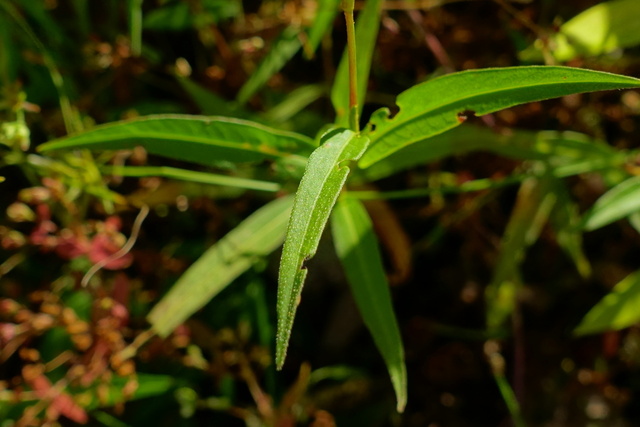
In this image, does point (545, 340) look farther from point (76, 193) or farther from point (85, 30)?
point (85, 30)

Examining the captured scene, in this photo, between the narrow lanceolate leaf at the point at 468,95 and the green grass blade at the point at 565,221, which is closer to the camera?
the narrow lanceolate leaf at the point at 468,95

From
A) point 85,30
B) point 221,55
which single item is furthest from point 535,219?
point 85,30

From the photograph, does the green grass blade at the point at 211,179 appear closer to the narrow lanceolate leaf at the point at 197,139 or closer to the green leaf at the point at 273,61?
the narrow lanceolate leaf at the point at 197,139

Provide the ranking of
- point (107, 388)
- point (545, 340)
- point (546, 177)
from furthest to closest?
point (545, 340) < point (546, 177) < point (107, 388)

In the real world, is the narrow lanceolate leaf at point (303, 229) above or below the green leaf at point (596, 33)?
below

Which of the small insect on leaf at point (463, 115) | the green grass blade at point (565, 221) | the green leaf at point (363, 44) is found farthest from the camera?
the green grass blade at point (565, 221)

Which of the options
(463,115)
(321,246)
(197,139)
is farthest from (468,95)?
(321,246)

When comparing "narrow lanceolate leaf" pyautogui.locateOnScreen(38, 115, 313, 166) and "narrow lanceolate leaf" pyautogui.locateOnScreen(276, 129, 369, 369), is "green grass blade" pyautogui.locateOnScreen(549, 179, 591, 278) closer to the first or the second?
"narrow lanceolate leaf" pyautogui.locateOnScreen(38, 115, 313, 166)

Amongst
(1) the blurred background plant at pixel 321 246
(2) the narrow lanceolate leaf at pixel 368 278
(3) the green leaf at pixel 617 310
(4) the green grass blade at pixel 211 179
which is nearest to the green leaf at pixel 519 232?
(1) the blurred background plant at pixel 321 246
